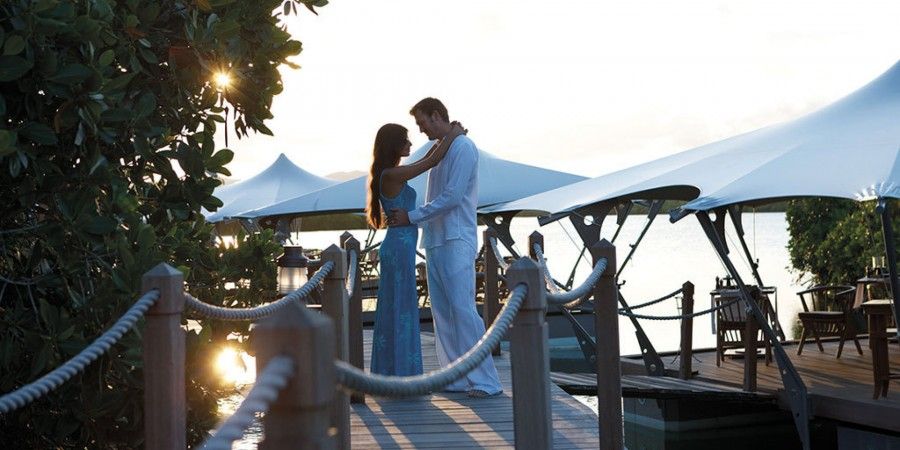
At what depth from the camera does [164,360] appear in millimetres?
4387

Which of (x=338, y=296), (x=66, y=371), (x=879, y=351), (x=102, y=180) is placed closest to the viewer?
(x=66, y=371)

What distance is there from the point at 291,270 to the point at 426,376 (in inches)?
183

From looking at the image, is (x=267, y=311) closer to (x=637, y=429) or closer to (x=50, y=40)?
(x=50, y=40)

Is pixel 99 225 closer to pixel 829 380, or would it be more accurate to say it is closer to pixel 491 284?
pixel 491 284

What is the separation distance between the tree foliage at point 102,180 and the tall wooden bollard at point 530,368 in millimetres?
1491

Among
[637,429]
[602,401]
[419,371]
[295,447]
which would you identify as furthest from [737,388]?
[295,447]

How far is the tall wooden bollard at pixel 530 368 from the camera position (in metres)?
4.38

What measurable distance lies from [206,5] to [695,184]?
326 inches

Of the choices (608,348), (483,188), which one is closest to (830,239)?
(483,188)

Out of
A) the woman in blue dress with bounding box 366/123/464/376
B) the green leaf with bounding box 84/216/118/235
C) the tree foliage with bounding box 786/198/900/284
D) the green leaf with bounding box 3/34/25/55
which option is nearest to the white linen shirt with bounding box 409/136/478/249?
the woman in blue dress with bounding box 366/123/464/376

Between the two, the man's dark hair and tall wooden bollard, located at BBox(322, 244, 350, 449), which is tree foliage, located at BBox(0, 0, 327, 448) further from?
the man's dark hair

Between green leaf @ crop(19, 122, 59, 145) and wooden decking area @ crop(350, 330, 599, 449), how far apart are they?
2.87 meters

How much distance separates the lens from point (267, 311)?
Result: 17.6ft

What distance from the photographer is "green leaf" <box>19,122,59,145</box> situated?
4719mm
